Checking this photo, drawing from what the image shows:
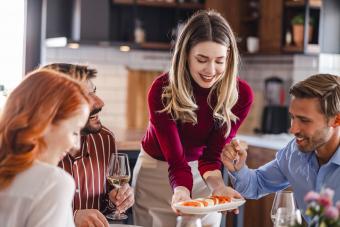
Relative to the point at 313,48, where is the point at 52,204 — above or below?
below

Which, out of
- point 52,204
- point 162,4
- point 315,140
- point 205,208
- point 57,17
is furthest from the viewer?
point 162,4

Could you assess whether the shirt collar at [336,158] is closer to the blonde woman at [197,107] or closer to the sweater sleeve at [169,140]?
the blonde woman at [197,107]

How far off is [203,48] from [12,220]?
1182mm

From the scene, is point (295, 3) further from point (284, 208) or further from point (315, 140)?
point (284, 208)

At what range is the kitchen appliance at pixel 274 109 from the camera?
18.1 ft

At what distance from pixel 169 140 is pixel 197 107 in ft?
0.62

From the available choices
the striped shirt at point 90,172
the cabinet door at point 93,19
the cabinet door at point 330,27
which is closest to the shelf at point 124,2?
the cabinet door at point 93,19

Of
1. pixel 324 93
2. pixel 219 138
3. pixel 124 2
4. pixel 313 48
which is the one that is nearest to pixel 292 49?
pixel 313 48

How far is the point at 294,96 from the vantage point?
222 centimetres

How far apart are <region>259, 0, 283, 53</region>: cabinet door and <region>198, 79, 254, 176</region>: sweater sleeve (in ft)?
9.42

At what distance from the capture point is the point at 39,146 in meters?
1.50

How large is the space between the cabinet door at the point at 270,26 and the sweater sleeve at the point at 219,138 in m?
2.87

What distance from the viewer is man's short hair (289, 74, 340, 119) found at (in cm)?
218

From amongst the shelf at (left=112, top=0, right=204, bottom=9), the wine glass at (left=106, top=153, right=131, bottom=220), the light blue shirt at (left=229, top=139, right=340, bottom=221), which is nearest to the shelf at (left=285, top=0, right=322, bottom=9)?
the shelf at (left=112, top=0, right=204, bottom=9)
